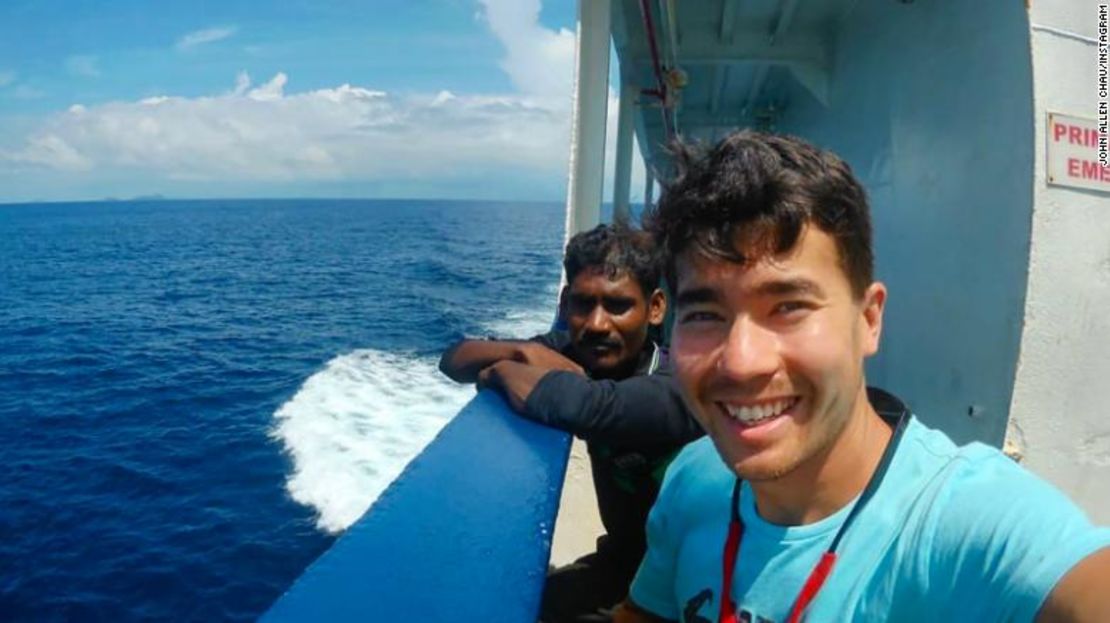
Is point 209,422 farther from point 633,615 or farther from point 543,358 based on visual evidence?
point 633,615

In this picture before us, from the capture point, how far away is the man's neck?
109 cm

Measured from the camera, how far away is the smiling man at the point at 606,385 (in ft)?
6.48

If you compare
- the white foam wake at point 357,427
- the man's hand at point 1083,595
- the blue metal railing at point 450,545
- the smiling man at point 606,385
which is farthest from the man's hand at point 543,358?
the white foam wake at point 357,427

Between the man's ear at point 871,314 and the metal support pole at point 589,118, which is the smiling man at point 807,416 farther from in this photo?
the metal support pole at point 589,118

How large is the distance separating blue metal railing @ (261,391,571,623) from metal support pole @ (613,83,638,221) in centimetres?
445

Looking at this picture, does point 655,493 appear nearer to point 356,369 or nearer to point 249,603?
point 249,603

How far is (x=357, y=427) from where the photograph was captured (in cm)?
1167

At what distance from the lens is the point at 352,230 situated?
222ft

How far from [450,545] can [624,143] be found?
518cm

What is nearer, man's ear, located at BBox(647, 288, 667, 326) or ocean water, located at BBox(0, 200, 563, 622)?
man's ear, located at BBox(647, 288, 667, 326)

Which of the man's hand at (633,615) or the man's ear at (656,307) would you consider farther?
the man's ear at (656,307)

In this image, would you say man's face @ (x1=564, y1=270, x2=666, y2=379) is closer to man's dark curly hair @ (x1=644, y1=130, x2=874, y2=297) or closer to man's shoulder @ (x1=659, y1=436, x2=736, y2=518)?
man's shoulder @ (x1=659, y1=436, x2=736, y2=518)

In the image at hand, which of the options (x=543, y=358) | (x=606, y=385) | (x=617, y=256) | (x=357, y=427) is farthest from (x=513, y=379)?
(x=357, y=427)

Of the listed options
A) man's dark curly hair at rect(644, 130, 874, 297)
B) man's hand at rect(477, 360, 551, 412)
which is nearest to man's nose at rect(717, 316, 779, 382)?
man's dark curly hair at rect(644, 130, 874, 297)
